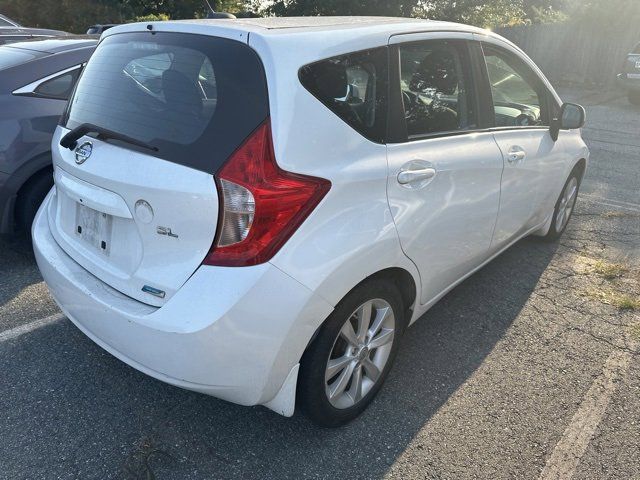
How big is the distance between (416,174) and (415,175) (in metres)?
0.01

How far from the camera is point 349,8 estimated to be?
20.8 meters

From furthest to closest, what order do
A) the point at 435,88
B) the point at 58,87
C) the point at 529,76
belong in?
the point at 58,87
the point at 529,76
the point at 435,88

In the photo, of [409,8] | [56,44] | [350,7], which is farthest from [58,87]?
[409,8]

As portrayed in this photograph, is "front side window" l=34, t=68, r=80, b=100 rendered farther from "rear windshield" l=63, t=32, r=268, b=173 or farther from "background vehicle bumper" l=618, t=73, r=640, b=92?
"background vehicle bumper" l=618, t=73, r=640, b=92

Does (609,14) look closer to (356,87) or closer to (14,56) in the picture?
(14,56)

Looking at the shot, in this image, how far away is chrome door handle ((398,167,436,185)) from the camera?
249 cm

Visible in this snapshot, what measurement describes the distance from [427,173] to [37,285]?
2.74m

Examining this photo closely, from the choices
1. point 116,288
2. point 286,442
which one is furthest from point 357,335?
point 116,288

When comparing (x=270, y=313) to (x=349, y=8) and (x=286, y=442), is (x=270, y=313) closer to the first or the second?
(x=286, y=442)

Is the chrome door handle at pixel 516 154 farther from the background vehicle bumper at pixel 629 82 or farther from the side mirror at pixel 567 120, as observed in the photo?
the background vehicle bumper at pixel 629 82

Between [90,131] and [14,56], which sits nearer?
[90,131]

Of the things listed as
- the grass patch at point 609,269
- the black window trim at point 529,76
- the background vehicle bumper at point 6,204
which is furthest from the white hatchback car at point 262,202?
the grass patch at point 609,269

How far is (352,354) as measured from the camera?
254 cm

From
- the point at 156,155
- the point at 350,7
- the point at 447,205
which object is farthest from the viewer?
the point at 350,7
